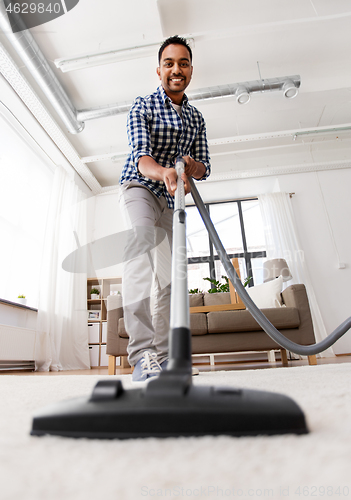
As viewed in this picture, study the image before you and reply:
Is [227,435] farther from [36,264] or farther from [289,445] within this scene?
[36,264]

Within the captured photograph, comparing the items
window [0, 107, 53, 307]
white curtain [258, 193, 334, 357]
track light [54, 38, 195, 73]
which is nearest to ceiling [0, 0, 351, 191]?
track light [54, 38, 195, 73]

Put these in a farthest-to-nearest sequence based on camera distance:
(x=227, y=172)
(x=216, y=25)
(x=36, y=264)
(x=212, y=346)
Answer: (x=227, y=172)
(x=36, y=264)
(x=216, y=25)
(x=212, y=346)

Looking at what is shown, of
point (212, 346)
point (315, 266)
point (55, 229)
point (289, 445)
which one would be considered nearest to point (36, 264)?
point (55, 229)

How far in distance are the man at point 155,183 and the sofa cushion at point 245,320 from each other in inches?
60.4

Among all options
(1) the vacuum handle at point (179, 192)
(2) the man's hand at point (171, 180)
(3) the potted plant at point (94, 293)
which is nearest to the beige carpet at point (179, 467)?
(1) the vacuum handle at point (179, 192)

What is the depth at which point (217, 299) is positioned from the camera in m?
4.62

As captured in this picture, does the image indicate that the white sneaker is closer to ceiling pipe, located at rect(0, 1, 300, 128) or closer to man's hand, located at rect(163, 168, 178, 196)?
man's hand, located at rect(163, 168, 178, 196)

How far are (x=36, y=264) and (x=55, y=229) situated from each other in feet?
1.88

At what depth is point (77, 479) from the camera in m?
0.23

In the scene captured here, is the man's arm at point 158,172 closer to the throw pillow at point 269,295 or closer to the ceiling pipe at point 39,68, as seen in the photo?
the throw pillow at point 269,295

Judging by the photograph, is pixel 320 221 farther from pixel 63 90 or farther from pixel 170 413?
pixel 170 413

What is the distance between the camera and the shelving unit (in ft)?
16.1

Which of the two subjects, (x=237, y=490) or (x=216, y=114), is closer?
(x=237, y=490)

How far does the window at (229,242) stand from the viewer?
6211 millimetres
